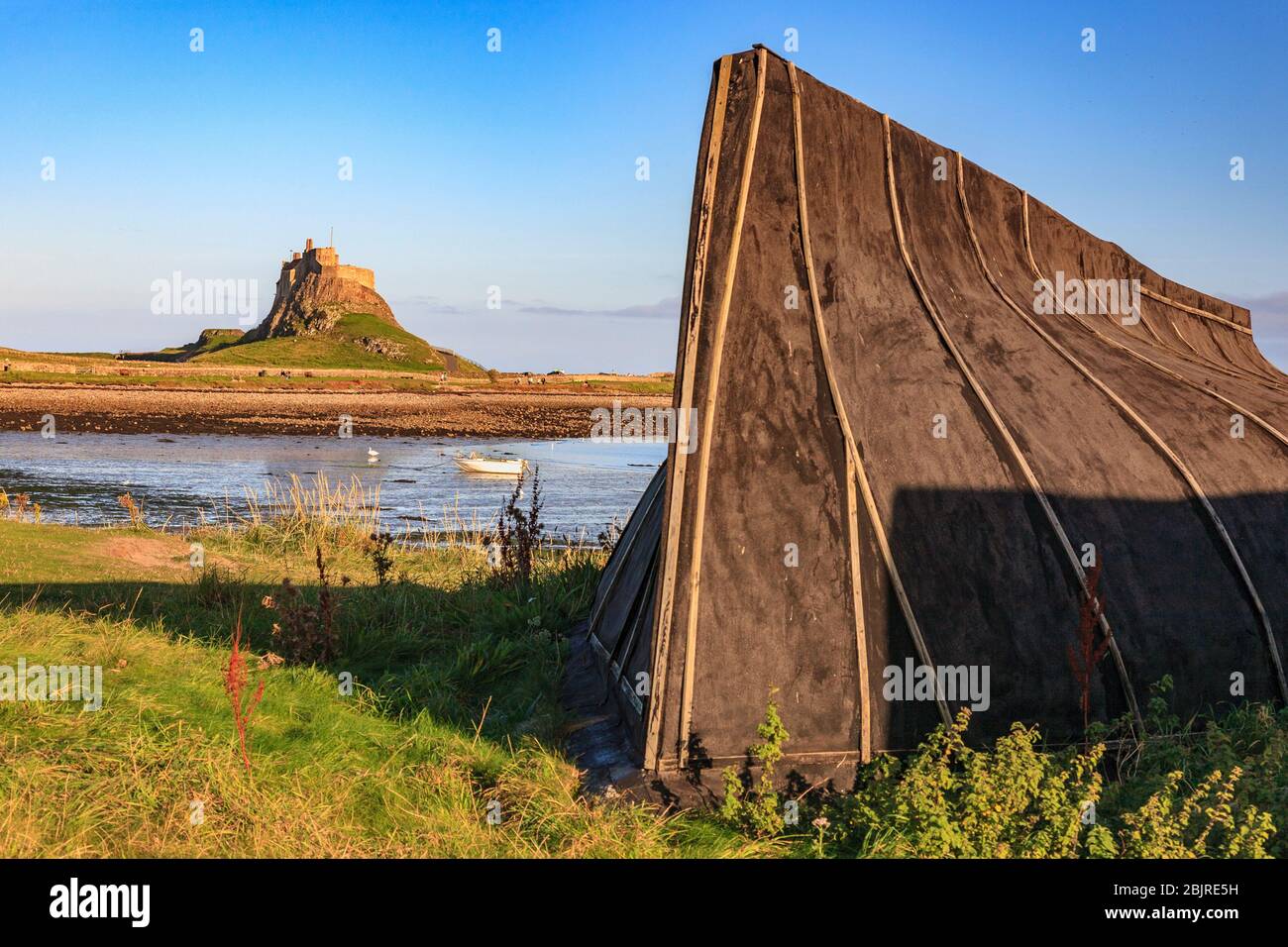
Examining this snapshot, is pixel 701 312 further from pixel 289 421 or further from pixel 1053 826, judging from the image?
pixel 289 421

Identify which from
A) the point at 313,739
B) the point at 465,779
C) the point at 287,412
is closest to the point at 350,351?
the point at 287,412

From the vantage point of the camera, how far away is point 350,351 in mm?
110125

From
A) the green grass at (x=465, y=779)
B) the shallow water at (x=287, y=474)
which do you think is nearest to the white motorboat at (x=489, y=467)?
the shallow water at (x=287, y=474)

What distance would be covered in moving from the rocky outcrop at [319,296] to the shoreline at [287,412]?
64.2 metres

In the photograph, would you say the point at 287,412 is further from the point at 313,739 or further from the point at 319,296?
the point at 319,296

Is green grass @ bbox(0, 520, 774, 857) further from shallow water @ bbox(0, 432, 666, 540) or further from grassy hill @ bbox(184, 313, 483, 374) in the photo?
grassy hill @ bbox(184, 313, 483, 374)

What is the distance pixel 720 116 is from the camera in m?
6.31

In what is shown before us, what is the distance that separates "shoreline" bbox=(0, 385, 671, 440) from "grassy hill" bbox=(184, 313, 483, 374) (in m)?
34.2

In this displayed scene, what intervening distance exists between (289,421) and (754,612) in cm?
4252

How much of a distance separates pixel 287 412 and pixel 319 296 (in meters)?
86.0

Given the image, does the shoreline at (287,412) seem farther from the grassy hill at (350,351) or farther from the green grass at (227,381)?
the grassy hill at (350,351)

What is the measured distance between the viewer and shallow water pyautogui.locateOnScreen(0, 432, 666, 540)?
2131cm

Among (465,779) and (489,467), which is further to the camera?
(489,467)

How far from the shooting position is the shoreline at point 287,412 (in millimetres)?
41469
